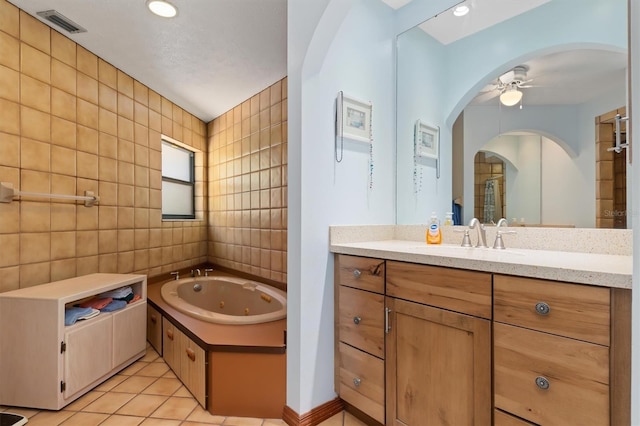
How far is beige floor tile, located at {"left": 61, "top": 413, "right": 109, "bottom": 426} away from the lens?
160 cm

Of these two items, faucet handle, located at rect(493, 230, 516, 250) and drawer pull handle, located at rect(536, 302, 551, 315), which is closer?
drawer pull handle, located at rect(536, 302, 551, 315)

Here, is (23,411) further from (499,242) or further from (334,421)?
(499,242)

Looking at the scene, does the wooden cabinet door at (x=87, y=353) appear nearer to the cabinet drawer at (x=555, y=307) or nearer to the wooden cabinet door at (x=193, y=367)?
the wooden cabinet door at (x=193, y=367)

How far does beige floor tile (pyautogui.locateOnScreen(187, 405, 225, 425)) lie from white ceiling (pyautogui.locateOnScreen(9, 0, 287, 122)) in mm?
2222

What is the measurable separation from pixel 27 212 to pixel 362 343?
2099mm

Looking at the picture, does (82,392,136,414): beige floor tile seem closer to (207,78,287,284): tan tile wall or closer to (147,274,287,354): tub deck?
(147,274,287,354): tub deck

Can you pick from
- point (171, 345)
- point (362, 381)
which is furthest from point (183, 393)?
point (362, 381)

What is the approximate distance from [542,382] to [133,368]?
2.37 meters

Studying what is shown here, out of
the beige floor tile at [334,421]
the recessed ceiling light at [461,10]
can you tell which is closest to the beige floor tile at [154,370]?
the beige floor tile at [334,421]

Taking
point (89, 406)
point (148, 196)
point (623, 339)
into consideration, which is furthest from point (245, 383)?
point (148, 196)

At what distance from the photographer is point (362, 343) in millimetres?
1546

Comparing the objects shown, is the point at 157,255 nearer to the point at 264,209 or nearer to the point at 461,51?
the point at 264,209

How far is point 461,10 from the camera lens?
1798 mm


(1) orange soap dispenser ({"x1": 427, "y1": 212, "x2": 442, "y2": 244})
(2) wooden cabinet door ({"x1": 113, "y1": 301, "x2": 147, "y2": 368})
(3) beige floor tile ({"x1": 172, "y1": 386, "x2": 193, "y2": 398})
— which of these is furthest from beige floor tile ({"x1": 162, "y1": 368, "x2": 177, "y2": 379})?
(1) orange soap dispenser ({"x1": 427, "y1": 212, "x2": 442, "y2": 244})
